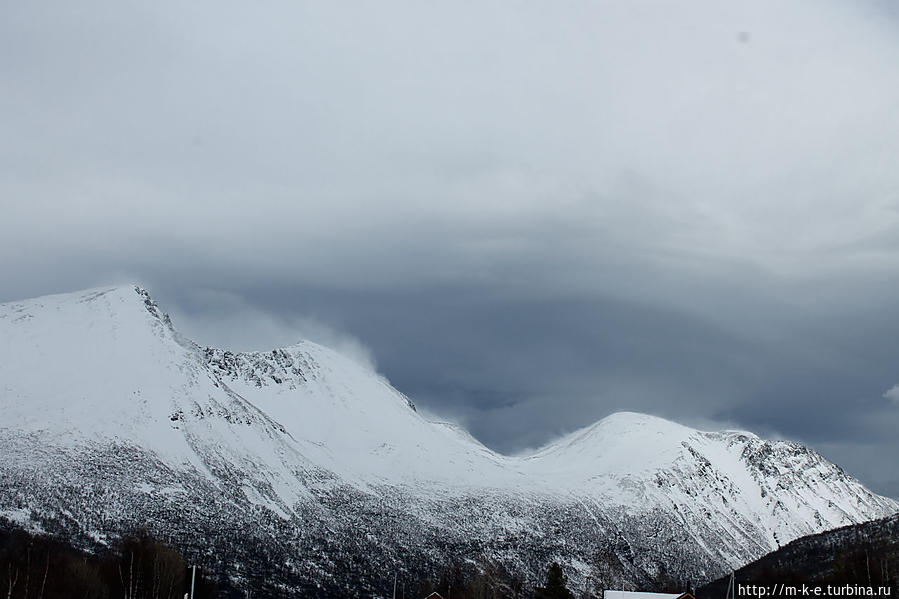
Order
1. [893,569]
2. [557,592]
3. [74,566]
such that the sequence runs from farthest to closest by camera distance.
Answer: [893,569], [74,566], [557,592]

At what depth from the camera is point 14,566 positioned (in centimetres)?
11694

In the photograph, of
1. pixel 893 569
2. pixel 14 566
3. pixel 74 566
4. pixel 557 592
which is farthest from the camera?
pixel 893 569

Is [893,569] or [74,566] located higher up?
[893,569]

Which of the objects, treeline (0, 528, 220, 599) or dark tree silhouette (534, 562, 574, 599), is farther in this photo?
treeline (0, 528, 220, 599)

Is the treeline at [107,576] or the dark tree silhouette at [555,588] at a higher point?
the dark tree silhouette at [555,588]

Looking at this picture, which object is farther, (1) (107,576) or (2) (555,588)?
(1) (107,576)

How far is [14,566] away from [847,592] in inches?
3980

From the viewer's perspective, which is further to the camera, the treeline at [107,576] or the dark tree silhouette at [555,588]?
the treeline at [107,576]

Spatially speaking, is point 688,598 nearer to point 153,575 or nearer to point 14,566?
point 153,575

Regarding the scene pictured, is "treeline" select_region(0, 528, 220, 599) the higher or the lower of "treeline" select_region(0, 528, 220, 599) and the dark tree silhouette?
the lower

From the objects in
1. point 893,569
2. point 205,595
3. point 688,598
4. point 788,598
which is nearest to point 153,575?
point 205,595

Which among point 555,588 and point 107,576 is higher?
point 555,588

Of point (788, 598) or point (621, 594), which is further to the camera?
point (788, 598)

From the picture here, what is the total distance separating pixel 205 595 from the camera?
413 ft
